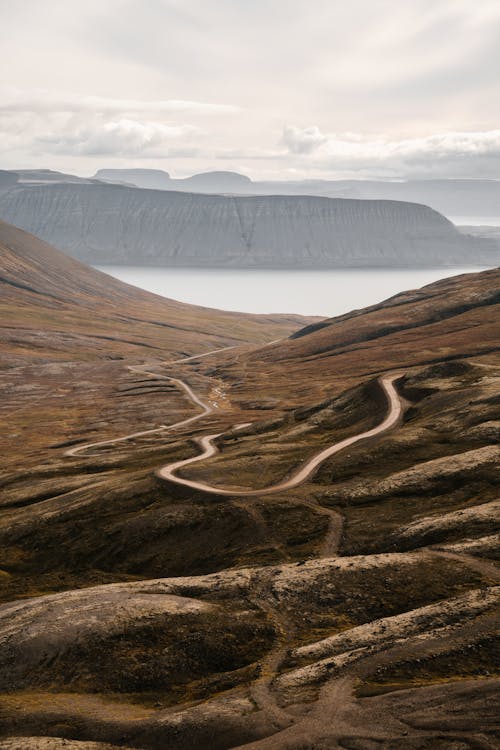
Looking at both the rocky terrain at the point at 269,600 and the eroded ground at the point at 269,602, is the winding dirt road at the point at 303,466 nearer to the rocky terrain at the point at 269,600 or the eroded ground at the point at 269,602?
the rocky terrain at the point at 269,600

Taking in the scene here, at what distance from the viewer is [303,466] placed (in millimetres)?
108125

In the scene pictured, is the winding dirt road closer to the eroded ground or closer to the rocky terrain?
the rocky terrain

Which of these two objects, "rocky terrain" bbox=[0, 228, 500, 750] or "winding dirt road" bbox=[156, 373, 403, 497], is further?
"winding dirt road" bbox=[156, 373, 403, 497]

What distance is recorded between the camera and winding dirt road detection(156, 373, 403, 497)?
99.4 meters

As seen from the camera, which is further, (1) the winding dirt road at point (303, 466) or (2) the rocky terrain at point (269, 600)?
(1) the winding dirt road at point (303, 466)

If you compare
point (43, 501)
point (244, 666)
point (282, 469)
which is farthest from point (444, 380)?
Answer: point (244, 666)

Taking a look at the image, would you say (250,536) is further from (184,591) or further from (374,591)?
(374,591)

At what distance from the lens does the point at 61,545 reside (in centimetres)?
9912

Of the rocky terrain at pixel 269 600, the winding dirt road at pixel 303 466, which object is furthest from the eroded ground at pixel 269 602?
the winding dirt road at pixel 303 466

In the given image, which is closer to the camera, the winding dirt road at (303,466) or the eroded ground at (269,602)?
the eroded ground at (269,602)

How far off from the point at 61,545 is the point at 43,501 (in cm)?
2080

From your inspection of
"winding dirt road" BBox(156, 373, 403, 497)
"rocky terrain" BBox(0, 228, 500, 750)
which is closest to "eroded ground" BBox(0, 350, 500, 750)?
"rocky terrain" BBox(0, 228, 500, 750)

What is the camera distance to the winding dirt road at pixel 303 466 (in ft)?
326

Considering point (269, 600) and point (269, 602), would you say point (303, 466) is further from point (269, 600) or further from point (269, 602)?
point (269, 602)
